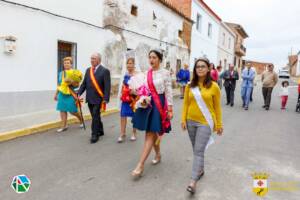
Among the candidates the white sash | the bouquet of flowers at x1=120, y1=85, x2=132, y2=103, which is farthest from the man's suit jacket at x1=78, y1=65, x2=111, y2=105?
the white sash

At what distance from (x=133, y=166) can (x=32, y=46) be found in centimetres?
527

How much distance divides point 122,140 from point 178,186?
7.34 ft

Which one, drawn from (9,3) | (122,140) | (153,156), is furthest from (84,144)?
(9,3)

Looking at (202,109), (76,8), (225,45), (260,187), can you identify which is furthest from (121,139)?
(225,45)

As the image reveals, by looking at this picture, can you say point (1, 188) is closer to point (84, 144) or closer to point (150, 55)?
point (84, 144)

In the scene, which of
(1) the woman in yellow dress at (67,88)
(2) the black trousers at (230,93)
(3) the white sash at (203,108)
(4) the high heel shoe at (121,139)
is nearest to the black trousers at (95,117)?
(4) the high heel shoe at (121,139)

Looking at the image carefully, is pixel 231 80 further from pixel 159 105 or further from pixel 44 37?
pixel 159 105

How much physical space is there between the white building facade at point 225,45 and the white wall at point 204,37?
5.73ft

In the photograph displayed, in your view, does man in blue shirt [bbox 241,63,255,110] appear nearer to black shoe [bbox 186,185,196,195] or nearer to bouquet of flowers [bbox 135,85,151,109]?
bouquet of flowers [bbox 135,85,151,109]

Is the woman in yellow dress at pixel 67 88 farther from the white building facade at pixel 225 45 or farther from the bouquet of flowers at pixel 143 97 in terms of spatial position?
the white building facade at pixel 225 45

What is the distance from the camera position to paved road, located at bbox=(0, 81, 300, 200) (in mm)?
3420

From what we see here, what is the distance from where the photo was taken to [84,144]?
17.7 feet

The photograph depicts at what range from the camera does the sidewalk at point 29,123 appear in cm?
587

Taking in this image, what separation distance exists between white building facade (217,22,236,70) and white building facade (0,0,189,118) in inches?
628
